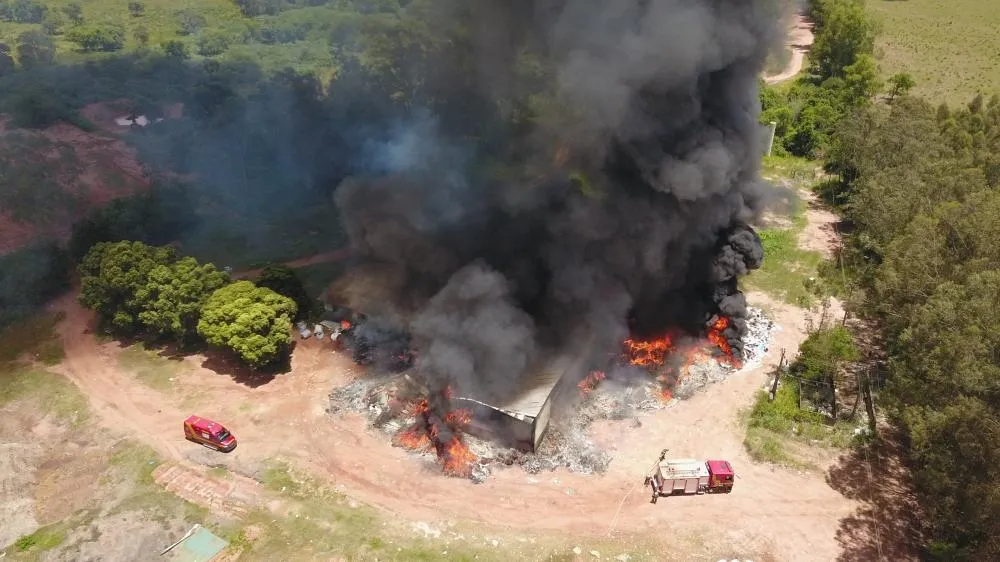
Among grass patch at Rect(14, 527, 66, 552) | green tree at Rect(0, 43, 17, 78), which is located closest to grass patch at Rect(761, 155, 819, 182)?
grass patch at Rect(14, 527, 66, 552)

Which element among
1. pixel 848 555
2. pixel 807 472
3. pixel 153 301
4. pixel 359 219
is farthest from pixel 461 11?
pixel 848 555

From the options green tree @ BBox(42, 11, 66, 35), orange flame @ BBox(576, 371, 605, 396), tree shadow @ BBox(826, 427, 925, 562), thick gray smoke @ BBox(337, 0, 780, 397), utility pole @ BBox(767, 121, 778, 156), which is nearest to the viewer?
tree shadow @ BBox(826, 427, 925, 562)

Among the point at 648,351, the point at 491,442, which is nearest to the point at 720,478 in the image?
the point at 648,351

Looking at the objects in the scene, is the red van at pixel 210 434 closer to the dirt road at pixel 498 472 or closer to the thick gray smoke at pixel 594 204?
the dirt road at pixel 498 472

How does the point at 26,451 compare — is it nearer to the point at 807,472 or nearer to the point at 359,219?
the point at 359,219

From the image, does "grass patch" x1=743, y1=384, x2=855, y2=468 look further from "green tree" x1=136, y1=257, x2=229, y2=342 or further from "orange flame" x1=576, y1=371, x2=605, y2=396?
"green tree" x1=136, y1=257, x2=229, y2=342

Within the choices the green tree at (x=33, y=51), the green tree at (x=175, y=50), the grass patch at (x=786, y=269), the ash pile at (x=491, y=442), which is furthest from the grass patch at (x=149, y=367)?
the green tree at (x=33, y=51)
